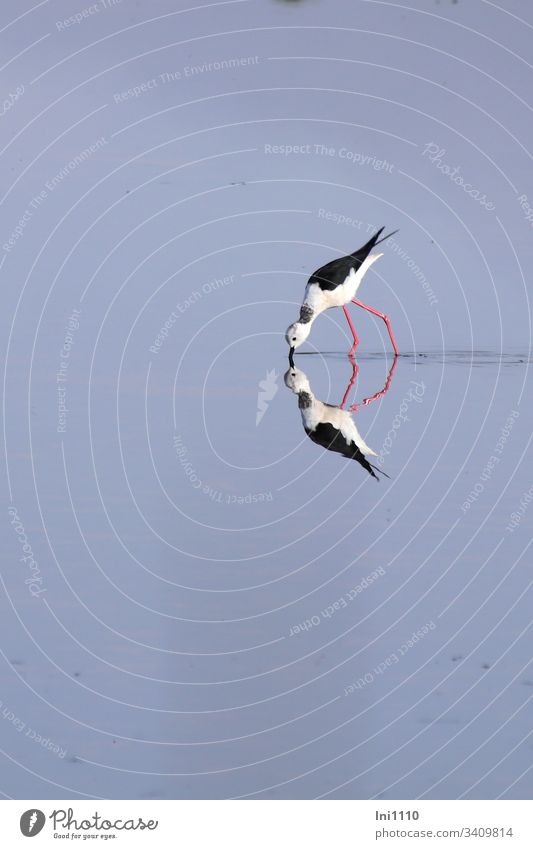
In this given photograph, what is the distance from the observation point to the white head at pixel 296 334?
240 inches

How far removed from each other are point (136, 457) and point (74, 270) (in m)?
1.69

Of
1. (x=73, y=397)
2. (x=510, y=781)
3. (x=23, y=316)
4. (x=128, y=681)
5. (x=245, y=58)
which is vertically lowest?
(x=510, y=781)

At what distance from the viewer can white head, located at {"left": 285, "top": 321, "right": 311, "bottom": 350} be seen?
20.0ft

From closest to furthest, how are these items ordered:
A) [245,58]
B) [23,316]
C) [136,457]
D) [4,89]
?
[136,457]
[23,316]
[4,89]
[245,58]

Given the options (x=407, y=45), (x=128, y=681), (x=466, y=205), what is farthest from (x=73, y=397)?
(x=407, y=45)

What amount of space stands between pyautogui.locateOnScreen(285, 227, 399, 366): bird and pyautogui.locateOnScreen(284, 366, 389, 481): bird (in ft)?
1.46

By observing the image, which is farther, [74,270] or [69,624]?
[74,270]

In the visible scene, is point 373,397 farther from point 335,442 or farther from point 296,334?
point 296,334

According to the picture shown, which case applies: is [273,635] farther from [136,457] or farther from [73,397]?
[73,397]

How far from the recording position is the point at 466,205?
7.57 metres
